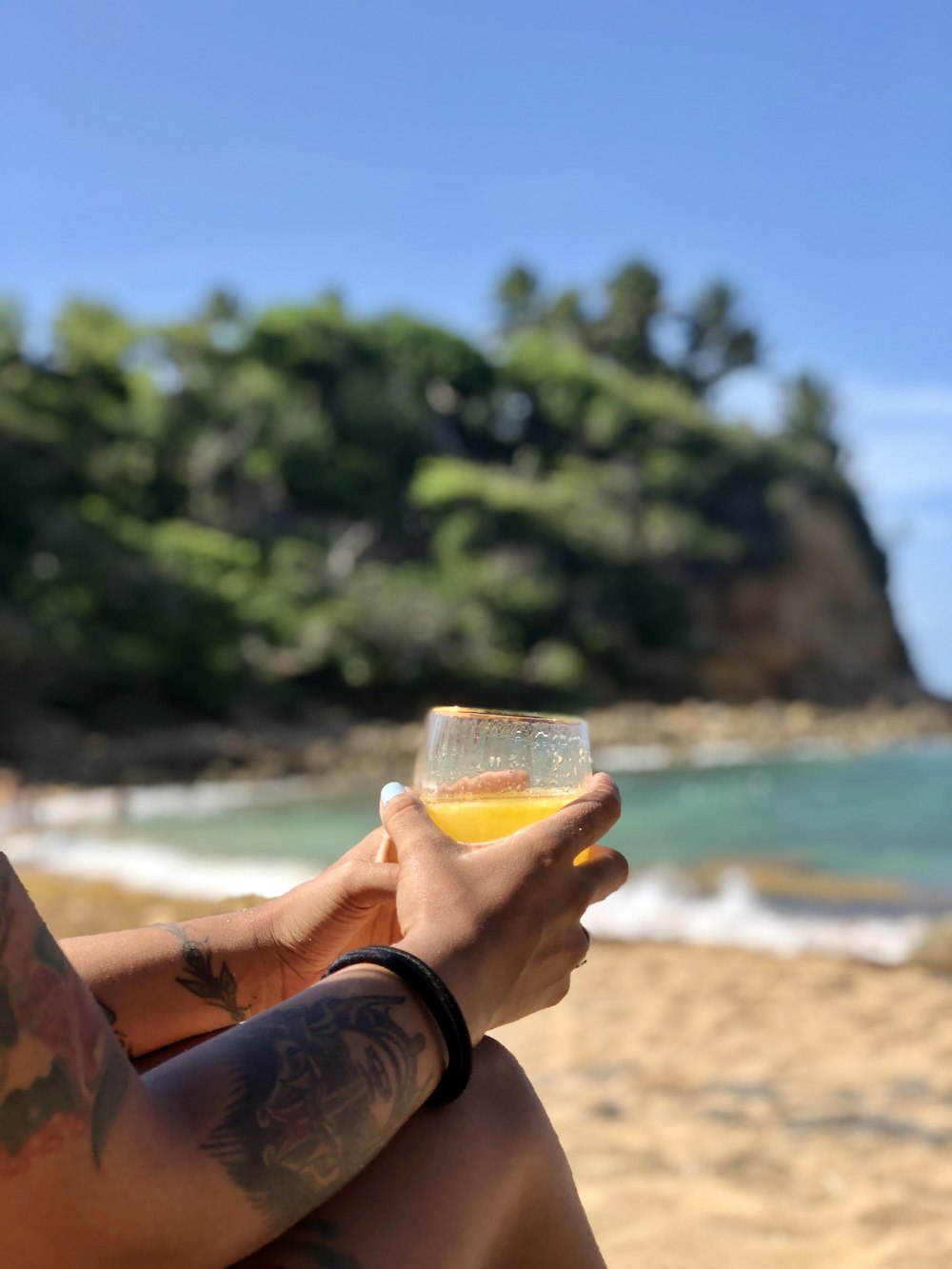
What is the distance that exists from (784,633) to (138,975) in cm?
3071

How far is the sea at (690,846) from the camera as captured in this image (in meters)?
6.68

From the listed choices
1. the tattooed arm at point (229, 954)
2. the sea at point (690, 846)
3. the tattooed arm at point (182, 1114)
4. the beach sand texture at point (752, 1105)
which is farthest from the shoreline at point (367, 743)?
the tattooed arm at point (182, 1114)

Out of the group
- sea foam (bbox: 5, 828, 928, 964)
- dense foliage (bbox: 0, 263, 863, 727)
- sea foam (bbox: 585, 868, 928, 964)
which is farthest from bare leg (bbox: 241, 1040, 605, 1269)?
dense foliage (bbox: 0, 263, 863, 727)

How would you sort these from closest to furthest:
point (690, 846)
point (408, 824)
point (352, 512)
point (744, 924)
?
1. point (408, 824)
2. point (744, 924)
3. point (690, 846)
4. point (352, 512)

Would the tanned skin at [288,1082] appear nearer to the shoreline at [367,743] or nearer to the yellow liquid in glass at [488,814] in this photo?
the yellow liquid in glass at [488,814]

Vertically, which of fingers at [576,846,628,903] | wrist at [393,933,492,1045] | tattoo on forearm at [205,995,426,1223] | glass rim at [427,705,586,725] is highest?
glass rim at [427,705,586,725]

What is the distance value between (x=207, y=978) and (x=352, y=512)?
28105 millimetres

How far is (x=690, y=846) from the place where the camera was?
9.96 meters

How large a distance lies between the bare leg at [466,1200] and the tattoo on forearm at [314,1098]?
0.16 ft

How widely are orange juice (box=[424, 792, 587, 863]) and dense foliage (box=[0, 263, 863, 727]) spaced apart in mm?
20295

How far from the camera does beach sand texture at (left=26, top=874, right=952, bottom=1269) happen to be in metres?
2.37

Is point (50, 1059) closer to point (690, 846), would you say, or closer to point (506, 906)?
point (506, 906)

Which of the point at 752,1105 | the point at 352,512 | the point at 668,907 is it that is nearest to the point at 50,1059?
the point at 752,1105

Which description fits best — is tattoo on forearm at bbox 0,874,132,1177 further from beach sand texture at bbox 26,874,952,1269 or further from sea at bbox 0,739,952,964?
sea at bbox 0,739,952,964
